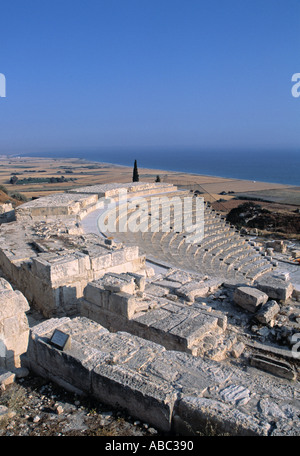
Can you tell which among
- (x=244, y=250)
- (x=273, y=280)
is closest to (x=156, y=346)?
(x=273, y=280)

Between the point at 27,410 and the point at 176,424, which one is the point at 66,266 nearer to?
the point at 27,410

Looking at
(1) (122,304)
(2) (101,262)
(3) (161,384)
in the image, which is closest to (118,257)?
(2) (101,262)

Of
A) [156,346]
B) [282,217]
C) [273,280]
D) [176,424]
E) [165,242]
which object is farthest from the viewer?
[282,217]

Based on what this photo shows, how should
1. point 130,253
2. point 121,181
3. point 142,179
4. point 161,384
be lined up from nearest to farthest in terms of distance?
point 161,384, point 130,253, point 142,179, point 121,181

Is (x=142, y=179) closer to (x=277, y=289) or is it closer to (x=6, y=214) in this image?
(x=6, y=214)

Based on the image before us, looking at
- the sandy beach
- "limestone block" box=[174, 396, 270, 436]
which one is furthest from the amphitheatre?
the sandy beach

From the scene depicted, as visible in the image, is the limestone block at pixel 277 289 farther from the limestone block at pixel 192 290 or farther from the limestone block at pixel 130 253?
the limestone block at pixel 130 253

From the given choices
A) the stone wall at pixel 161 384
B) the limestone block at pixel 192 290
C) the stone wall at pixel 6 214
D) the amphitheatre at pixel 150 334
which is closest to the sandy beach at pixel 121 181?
the stone wall at pixel 6 214
